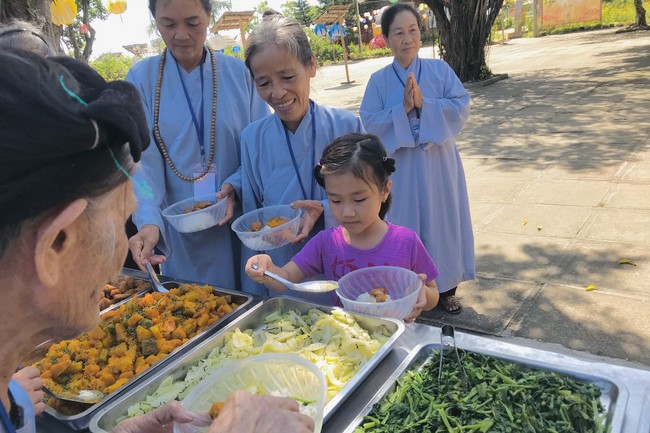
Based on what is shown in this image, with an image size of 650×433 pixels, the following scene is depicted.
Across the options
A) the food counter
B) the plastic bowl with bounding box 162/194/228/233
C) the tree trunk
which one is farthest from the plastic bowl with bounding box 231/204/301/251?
the tree trunk

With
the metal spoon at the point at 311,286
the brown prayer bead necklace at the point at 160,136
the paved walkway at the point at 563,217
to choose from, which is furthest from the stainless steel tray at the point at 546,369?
the paved walkway at the point at 563,217

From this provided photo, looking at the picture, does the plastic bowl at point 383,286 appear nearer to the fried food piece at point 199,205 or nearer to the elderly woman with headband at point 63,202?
the elderly woman with headband at point 63,202

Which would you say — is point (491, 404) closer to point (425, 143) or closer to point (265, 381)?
point (265, 381)

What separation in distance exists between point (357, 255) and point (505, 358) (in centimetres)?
81

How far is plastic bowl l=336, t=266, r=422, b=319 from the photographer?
164 cm

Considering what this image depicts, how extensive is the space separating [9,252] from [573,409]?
124 centimetres

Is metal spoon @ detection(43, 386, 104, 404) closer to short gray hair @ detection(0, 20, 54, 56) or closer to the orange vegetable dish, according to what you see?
the orange vegetable dish

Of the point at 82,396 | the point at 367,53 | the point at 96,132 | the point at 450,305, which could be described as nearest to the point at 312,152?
the point at 82,396

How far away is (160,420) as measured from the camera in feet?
3.79

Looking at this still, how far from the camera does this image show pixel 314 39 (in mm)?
29312

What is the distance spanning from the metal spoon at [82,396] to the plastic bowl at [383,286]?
0.81m

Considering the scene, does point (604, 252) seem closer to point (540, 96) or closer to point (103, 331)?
point (103, 331)

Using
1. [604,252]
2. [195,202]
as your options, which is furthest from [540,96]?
[195,202]

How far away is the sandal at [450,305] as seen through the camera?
140 inches
